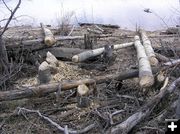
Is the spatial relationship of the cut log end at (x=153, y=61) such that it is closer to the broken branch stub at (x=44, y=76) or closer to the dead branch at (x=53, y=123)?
the broken branch stub at (x=44, y=76)

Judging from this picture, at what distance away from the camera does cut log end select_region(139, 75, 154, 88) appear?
7.43m

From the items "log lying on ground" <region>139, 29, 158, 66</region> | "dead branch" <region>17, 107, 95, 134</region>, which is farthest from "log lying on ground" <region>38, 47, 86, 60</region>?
"dead branch" <region>17, 107, 95, 134</region>

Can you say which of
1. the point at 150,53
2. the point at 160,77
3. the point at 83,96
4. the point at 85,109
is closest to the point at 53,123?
the point at 85,109

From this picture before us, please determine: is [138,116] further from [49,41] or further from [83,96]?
[49,41]

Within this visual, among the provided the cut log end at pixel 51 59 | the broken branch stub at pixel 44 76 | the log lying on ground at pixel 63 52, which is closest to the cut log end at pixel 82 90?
the broken branch stub at pixel 44 76

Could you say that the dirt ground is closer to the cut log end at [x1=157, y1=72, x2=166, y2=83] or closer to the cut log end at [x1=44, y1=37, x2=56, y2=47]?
the cut log end at [x1=157, y1=72, x2=166, y2=83]

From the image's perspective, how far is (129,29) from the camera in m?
15.5

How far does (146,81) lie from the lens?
7449mm

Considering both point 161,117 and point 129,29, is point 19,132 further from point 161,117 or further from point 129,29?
point 129,29

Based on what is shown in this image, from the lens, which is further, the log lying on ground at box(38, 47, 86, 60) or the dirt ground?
the log lying on ground at box(38, 47, 86, 60)

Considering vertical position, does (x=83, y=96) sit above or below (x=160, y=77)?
below

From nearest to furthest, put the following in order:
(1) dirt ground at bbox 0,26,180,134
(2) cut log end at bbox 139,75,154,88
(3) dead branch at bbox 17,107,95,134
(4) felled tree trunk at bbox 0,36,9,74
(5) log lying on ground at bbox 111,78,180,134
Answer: (5) log lying on ground at bbox 111,78,180,134 < (3) dead branch at bbox 17,107,95,134 < (1) dirt ground at bbox 0,26,180,134 < (2) cut log end at bbox 139,75,154,88 < (4) felled tree trunk at bbox 0,36,9,74

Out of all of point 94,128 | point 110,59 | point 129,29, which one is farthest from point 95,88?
point 129,29

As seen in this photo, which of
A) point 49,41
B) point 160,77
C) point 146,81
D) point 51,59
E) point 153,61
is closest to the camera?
point 146,81
